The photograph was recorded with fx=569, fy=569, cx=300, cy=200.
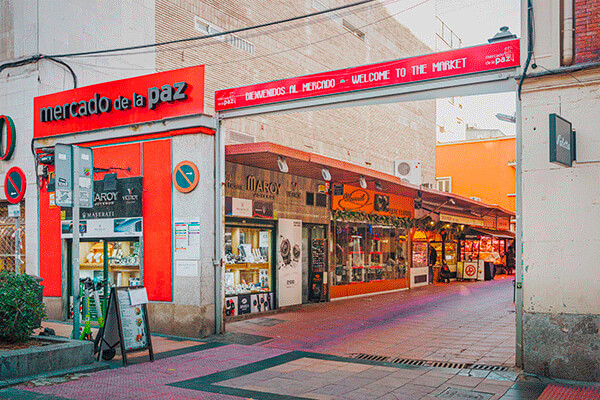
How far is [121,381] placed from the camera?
730 centimetres

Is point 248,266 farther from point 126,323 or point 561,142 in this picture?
point 561,142

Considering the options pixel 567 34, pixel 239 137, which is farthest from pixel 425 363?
pixel 239 137

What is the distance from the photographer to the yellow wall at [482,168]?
33219 millimetres

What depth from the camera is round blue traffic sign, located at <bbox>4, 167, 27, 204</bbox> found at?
13.0 m

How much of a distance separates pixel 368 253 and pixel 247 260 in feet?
20.8

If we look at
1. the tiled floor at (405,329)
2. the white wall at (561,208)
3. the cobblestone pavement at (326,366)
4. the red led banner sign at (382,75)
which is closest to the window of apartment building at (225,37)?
the red led banner sign at (382,75)

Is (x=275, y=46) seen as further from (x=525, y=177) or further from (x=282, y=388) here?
(x=282, y=388)

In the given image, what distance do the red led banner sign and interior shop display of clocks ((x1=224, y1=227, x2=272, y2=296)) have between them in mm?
3443

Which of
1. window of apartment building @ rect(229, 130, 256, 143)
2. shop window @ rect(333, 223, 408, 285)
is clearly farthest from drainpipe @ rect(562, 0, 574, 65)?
window of apartment building @ rect(229, 130, 256, 143)

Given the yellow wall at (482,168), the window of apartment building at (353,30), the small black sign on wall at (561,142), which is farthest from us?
the yellow wall at (482,168)

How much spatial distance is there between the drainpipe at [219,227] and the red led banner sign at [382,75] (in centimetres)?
76

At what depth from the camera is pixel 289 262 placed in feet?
48.0

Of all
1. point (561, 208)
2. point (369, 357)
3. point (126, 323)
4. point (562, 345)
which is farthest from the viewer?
point (369, 357)

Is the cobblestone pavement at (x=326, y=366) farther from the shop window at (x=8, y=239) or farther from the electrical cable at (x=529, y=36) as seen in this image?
the shop window at (x=8, y=239)
